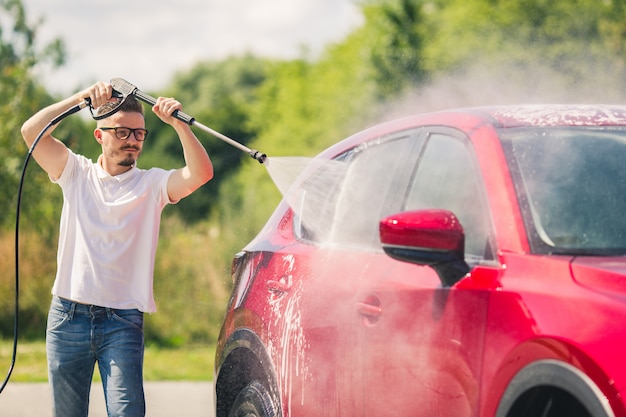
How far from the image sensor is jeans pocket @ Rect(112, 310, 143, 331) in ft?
16.7

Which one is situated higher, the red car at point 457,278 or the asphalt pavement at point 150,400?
the red car at point 457,278

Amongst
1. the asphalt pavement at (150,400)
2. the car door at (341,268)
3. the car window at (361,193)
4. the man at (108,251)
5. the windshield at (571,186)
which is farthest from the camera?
the asphalt pavement at (150,400)

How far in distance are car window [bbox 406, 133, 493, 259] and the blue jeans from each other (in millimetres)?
1593

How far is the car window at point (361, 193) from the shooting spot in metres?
4.31

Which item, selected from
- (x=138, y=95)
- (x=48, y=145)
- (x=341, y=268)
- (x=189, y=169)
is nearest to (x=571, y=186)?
(x=341, y=268)

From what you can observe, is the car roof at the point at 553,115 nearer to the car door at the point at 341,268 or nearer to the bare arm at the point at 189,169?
the car door at the point at 341,268

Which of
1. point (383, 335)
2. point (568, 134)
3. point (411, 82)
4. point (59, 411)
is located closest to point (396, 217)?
point (383, 335)

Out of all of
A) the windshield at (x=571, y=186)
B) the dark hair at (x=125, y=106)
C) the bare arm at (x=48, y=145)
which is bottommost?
the windshield at (x=571, y=186)

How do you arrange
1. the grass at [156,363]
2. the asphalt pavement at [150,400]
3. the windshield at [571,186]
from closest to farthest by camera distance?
the windshield at [571,186]
the asphalt pavement at [150,400]
the grass at [156,363]

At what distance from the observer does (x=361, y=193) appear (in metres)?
4.61

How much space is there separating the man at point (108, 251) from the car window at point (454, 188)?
134 cm

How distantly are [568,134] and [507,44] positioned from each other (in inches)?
1931

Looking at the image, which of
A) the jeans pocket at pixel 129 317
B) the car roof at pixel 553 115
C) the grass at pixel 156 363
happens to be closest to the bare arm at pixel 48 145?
the jeans pocket at pixel 129 317

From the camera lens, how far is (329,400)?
4.20 metres
